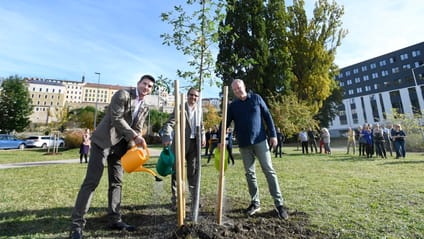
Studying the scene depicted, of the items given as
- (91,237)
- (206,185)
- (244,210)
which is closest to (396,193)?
(244,210)

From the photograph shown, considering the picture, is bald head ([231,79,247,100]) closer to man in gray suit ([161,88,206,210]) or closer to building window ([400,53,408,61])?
man in gray suit ([161,88,206,210])

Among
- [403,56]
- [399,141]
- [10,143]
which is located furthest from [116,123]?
[403,56]

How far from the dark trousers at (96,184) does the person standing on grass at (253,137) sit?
185 centimetres

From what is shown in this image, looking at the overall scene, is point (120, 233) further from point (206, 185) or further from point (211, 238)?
point (206, 185)

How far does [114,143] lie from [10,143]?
3079cm

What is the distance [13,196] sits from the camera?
15.8ft

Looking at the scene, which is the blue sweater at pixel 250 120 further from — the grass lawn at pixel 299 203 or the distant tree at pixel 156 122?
the distant tree at pixel 156 122

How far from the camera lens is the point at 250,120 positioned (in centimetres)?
349

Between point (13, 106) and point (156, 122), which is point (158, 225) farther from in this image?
point (156, 122)

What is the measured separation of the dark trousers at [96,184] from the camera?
271cm

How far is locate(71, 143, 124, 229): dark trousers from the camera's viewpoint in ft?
8.87

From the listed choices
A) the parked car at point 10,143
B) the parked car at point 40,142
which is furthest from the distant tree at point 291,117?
the parked car at point 10,143

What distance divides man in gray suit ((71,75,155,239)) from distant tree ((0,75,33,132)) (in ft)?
129

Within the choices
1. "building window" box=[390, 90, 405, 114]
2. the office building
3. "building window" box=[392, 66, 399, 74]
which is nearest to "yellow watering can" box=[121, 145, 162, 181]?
the office building
